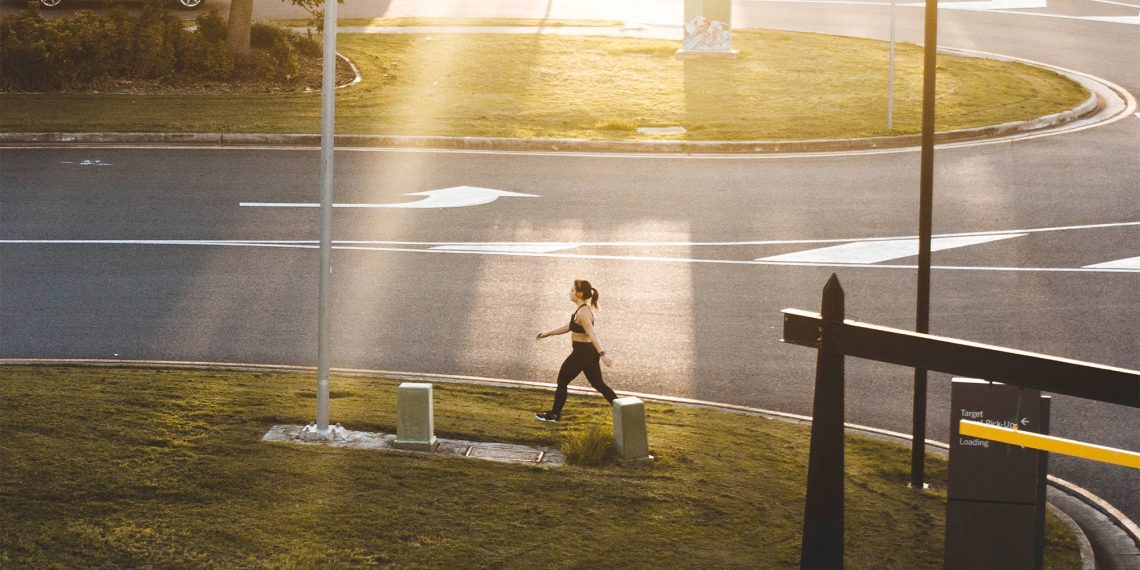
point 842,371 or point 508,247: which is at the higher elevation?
point 842,371

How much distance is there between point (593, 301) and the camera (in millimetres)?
10609

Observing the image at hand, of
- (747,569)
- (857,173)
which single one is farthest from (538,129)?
(747,569)

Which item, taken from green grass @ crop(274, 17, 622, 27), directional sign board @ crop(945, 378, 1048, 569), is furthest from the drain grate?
green grass @ crop(274, 17, 622, 27)

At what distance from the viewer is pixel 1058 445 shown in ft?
15.0

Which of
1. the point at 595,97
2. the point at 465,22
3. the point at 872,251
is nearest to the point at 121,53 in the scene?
the point at 595,97

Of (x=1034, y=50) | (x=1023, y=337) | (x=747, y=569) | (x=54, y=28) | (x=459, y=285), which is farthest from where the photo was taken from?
(x=1034, y=50)

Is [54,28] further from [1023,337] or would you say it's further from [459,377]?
[1023,337]

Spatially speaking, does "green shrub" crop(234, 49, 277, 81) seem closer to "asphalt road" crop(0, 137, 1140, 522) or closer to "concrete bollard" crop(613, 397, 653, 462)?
"asphalt road" crop(0, 137, 1140, 522)

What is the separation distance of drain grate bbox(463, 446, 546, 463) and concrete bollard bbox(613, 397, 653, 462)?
56 centimetres

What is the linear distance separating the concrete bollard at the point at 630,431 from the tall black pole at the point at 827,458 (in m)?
3.94

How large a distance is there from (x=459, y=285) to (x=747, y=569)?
24.1 feet

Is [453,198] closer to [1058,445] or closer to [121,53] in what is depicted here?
[121,53]

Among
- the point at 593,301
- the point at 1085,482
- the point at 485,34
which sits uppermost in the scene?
the point at 485,34

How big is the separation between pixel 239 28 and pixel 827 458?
22.3m
